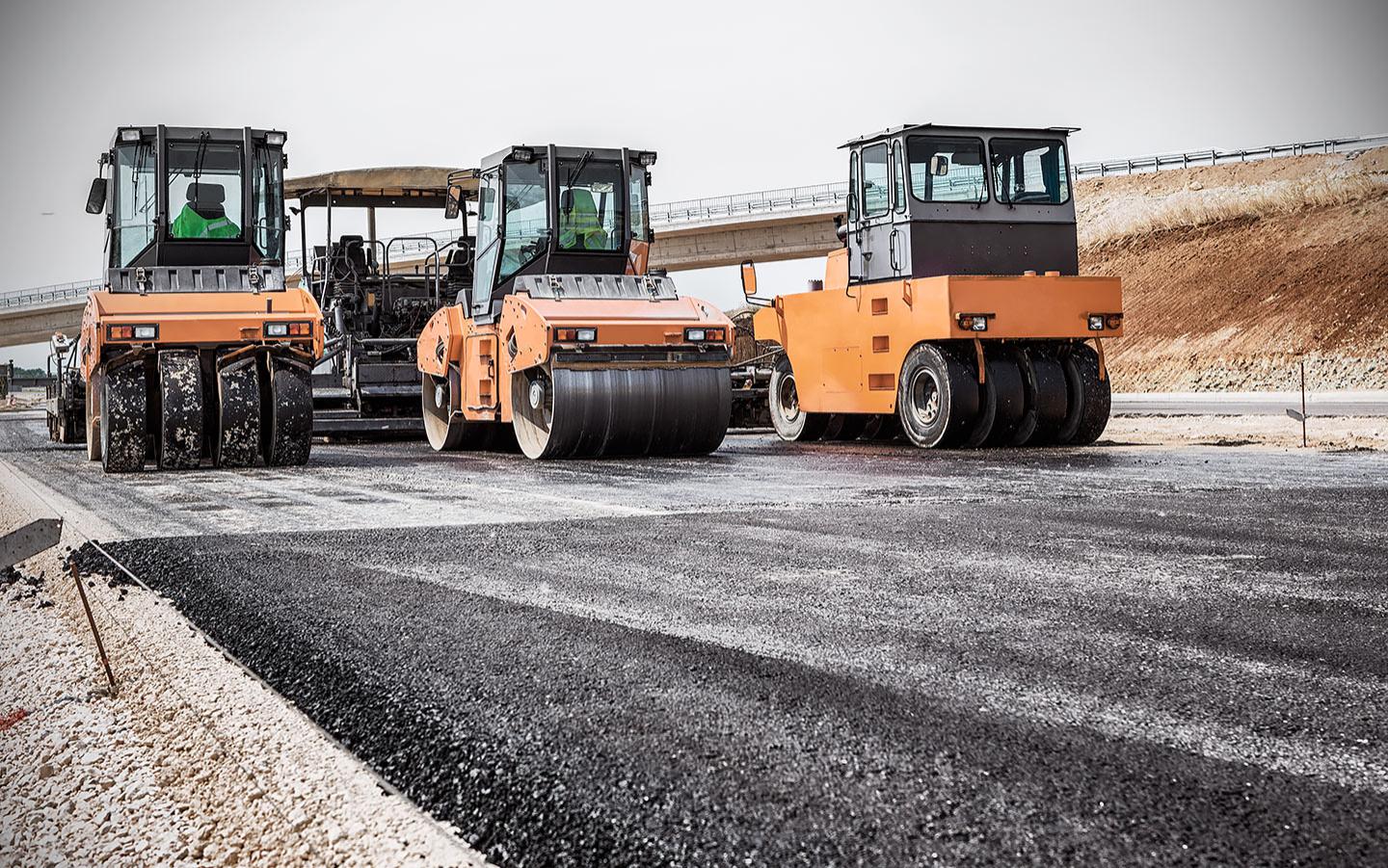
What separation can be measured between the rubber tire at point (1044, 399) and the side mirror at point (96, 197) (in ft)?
28.7

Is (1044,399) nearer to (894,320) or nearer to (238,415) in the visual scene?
(894,320)

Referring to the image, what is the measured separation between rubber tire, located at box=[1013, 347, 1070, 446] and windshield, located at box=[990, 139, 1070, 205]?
68.5 inches

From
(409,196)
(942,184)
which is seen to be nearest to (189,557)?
(942,184)

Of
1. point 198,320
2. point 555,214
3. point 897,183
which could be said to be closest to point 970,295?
point 897,183

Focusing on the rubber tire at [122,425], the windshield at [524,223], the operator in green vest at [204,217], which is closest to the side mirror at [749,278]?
the windshield at [524,223]

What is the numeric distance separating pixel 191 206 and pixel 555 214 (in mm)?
3442

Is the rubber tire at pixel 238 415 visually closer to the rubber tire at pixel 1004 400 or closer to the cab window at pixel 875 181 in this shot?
the cab window at pixel 875 181

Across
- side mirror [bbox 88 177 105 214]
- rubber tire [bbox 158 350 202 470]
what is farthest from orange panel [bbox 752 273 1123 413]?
Result: side mirror [bbox 88 177 105 214]

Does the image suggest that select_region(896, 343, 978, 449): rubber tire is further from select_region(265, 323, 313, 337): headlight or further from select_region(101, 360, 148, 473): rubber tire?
select_region(101, 360, 148, 473): rubber tire

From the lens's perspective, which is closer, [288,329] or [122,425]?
[122,425]

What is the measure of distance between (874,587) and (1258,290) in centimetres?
3681

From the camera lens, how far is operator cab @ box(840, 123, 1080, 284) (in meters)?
12.9

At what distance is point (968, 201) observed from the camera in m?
13.0

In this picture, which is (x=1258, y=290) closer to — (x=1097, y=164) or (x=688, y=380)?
(x=1097, y=164)
